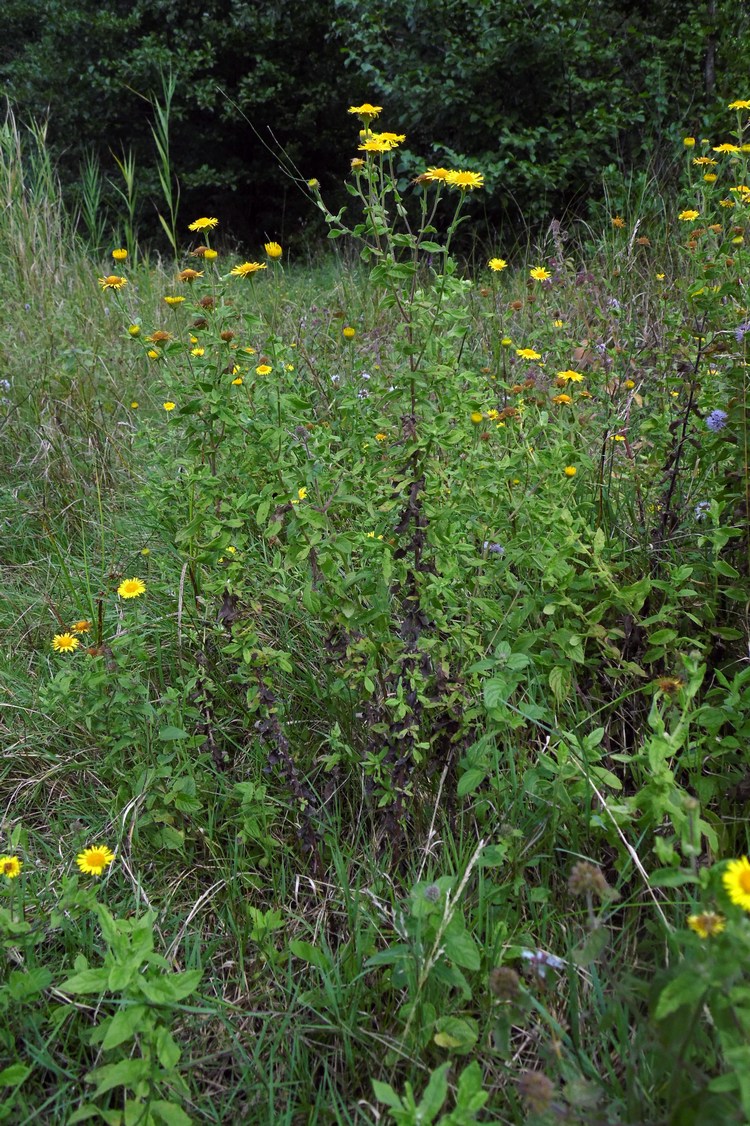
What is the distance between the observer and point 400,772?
1.49m

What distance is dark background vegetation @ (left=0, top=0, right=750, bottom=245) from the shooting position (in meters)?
6.00

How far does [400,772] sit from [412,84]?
6.84m

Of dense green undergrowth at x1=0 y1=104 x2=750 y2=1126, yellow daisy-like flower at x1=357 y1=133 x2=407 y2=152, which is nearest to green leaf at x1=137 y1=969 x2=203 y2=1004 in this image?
dense green undergrowth at x1=0 y1=104 x2=750 y2=1126

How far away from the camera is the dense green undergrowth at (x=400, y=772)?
111 cm

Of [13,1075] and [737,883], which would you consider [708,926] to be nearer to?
[737,883]

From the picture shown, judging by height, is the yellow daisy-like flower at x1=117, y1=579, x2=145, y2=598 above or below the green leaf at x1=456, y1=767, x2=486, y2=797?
A: below

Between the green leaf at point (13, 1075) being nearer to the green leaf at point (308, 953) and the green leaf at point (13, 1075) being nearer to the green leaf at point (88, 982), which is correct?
the green leaf at point (88, 982)

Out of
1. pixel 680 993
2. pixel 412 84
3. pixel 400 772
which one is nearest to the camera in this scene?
pixel 680 993

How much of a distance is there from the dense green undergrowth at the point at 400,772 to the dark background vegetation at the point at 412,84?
5.59ft

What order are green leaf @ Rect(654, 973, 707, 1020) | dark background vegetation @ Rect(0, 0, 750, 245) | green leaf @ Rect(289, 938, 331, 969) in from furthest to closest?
dark background vegetation @ Rect(0, 0, 750, 245)
green leaf @ Rect(289, 938, 331, 969)
green leaf @ Rect(654, 973, 707, 1020)

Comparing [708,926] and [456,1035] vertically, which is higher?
[708,926]

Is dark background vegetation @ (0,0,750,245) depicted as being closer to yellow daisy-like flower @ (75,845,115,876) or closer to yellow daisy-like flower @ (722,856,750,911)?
yellow daisy-like flower @ (75,845,115,876)

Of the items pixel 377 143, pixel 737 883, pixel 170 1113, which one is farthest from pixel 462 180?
pixel 170 1113

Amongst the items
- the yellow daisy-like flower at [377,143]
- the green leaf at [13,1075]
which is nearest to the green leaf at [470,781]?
the green leaf at [13,1075]
